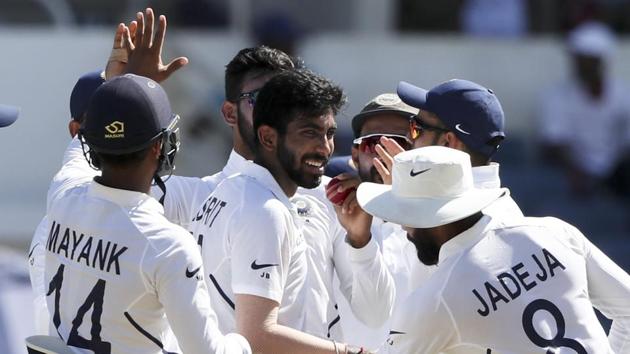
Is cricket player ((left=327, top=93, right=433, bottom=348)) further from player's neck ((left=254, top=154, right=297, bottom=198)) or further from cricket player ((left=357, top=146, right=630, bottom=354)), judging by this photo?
cricket player ((left=357, top=146, right=630, bottom=354))

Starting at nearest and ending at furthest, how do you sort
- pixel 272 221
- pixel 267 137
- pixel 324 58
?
pixel 272 221 → pixel 267 137 → pixel 324 58

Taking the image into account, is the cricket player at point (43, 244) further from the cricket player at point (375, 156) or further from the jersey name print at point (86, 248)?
the cricket player at point (375, 156)

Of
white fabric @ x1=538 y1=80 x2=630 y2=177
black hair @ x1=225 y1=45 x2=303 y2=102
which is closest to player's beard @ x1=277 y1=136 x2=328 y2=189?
black hair @ x1=225 y1=45 x2=303 y2=102

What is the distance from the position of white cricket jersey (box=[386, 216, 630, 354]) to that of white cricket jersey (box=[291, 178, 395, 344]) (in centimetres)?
63

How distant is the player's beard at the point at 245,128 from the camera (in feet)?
15.7

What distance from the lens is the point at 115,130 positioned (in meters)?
3.83

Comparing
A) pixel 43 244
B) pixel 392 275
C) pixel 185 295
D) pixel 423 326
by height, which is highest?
pixel 185 295

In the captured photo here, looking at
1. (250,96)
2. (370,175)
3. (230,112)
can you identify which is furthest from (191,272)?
(370,175)

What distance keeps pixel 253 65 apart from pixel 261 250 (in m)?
0.94

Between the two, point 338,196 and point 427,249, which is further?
point 338,196

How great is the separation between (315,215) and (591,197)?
695cm

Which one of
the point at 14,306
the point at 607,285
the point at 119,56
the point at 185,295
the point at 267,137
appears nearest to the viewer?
the point at 185,295

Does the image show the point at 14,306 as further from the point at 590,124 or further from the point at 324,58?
the point at 590,124

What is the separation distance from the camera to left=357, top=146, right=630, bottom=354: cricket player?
3834 mm
